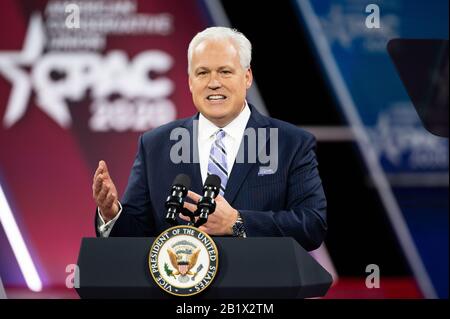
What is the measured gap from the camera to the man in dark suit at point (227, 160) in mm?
2727

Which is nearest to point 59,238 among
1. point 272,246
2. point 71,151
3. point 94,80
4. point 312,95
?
point 71,151

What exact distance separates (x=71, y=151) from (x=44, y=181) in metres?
0.21

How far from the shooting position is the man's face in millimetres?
2842

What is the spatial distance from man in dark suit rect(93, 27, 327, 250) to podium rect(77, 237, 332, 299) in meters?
0.26

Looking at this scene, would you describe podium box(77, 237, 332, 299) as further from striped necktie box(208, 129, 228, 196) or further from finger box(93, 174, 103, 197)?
striped necktie box(208, 129, 228, 196)

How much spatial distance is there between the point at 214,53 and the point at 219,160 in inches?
14.3

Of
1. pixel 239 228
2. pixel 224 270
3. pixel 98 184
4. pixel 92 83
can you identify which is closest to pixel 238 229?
pixel 239 228

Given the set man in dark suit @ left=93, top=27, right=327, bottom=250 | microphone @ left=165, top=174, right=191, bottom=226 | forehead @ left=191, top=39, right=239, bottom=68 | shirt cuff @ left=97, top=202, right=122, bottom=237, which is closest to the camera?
microphone @ left=165, top=174, right=191, bottom=226

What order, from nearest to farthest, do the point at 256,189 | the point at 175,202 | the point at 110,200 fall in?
the point at 175,202, the point at 110,200, the point at 256,189

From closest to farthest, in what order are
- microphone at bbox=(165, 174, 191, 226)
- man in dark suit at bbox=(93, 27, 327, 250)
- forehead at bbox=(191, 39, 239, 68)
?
microphone at bbox=(165, 174, 191, 226), man in dark suit at bbox=(93, 27, 327, 250), forehead at bbox=(191, 39, 239, 68)

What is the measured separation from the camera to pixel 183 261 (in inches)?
88.5

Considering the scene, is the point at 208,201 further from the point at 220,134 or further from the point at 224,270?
the point at 220,134

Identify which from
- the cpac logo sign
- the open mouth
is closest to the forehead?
the open mouth

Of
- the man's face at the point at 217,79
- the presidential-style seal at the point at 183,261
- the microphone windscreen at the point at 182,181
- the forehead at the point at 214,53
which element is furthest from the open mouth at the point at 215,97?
the presidential-style seal at the point at 183,261
